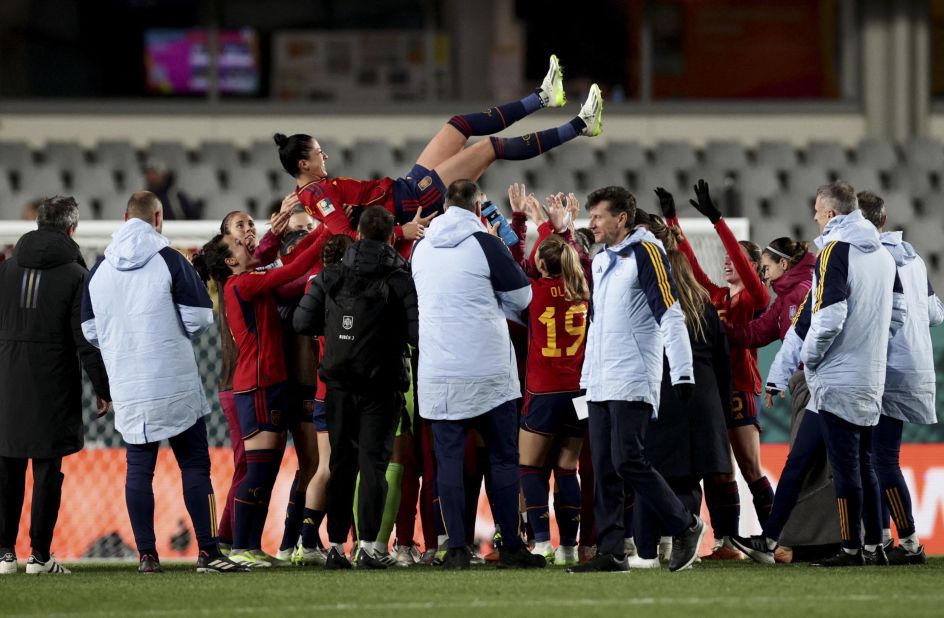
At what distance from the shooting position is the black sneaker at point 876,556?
734 cm

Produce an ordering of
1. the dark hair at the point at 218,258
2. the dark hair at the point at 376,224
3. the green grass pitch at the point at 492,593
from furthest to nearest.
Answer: the dark hair at the point at 218,258 → the dark hair at the point at 376,224 → the green grass pitch at the point at 492,593

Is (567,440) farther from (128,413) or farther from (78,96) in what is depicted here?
(78,96)

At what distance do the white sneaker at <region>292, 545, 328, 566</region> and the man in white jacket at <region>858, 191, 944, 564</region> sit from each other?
2.85 meters

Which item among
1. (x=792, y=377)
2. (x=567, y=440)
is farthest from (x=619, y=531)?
(x=792, y=377)

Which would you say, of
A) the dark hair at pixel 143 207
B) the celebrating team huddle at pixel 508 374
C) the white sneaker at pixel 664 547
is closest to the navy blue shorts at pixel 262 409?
the celebrating team huddle at pixel 508 374

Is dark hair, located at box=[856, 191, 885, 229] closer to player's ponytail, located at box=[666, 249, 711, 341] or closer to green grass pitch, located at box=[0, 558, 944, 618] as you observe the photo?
player's ponytail, located at box=[666, 249, 711, 341]

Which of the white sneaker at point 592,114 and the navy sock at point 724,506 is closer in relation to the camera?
the navy sock at point 724,506

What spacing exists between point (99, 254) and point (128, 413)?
3361mm

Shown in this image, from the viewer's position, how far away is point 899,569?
7172 millimetres

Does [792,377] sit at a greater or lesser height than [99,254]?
lesser

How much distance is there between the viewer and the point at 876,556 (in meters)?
7.35

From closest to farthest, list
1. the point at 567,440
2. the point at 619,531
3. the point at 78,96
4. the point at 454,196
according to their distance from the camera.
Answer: the point at 619,531 → the point at 454,196 → the point at 567,440 → the point at 78,96

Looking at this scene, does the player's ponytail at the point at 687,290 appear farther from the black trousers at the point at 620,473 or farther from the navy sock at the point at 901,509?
the navy sock at the point at 901,509

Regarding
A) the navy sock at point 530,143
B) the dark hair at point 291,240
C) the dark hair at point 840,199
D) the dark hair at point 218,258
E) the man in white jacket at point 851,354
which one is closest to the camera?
the man in white jacket at point 851,354
